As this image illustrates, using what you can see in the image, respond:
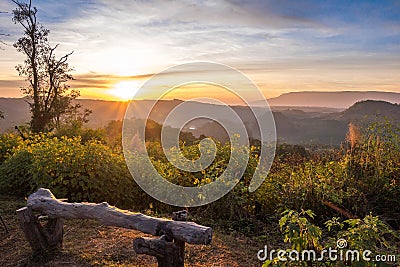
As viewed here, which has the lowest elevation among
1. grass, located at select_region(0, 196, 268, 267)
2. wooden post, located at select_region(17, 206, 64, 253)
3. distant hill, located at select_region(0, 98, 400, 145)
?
grass, located at select_region(0, 196, 268, 267)

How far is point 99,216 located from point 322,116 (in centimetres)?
2410

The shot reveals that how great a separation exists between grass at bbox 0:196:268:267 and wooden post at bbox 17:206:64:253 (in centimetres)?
13

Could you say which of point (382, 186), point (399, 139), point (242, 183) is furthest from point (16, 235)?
point (399, 139)

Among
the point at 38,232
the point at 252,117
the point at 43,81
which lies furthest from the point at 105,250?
the point at 43,81

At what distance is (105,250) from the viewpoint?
512 cm

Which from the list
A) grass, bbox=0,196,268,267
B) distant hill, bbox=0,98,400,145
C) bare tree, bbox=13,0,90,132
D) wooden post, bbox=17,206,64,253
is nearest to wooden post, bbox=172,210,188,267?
grass, bbox=0,196,268,267

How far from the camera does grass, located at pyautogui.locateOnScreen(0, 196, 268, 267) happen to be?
15.6 feet

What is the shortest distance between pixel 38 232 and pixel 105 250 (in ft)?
3.10

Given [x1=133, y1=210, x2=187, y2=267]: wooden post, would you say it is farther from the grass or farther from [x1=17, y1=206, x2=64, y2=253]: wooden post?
[x1=17, y1=206, x2=64, y2=253]: wooden post

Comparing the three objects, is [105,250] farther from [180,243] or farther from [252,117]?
[252,117]

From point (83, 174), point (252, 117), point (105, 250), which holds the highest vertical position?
point (252, 117)

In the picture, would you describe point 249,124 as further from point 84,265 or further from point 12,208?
point 12,208

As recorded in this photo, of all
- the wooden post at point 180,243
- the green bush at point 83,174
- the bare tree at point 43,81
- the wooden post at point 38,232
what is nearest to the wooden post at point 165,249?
the wooden post at point 180,243

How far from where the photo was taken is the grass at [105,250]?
15.6 ft
